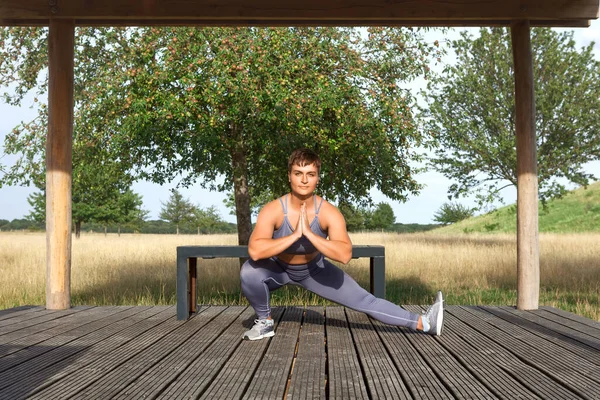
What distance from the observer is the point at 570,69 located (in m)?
20.1

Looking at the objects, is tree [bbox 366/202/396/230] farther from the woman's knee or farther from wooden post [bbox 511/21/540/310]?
the woman's knee

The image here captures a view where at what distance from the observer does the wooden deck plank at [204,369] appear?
3205mm

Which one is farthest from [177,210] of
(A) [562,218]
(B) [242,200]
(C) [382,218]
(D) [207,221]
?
(B) [242,200]

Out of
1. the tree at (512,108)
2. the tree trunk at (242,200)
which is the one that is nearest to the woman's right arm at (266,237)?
the tree trunk at (242,200)

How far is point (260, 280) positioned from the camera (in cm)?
472

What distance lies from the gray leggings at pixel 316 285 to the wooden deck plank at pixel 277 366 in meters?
0.30

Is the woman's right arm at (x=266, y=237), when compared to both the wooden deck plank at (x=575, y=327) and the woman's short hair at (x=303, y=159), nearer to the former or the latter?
the woman's short hair at (x=303, y=159)

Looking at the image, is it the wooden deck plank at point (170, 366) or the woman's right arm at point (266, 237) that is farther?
the woman's right arm at point (266, 237)

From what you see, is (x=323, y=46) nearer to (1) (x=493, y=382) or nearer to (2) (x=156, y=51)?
(2) (x=156, y=51)

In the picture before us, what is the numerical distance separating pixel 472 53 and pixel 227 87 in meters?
14.0

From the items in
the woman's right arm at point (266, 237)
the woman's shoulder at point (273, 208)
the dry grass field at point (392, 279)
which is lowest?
the dry grass field at point (392, 279)

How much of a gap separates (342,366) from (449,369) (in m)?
0.63

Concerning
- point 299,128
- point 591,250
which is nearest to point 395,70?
point 299,128

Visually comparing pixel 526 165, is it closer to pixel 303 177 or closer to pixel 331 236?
pixel 331 236
